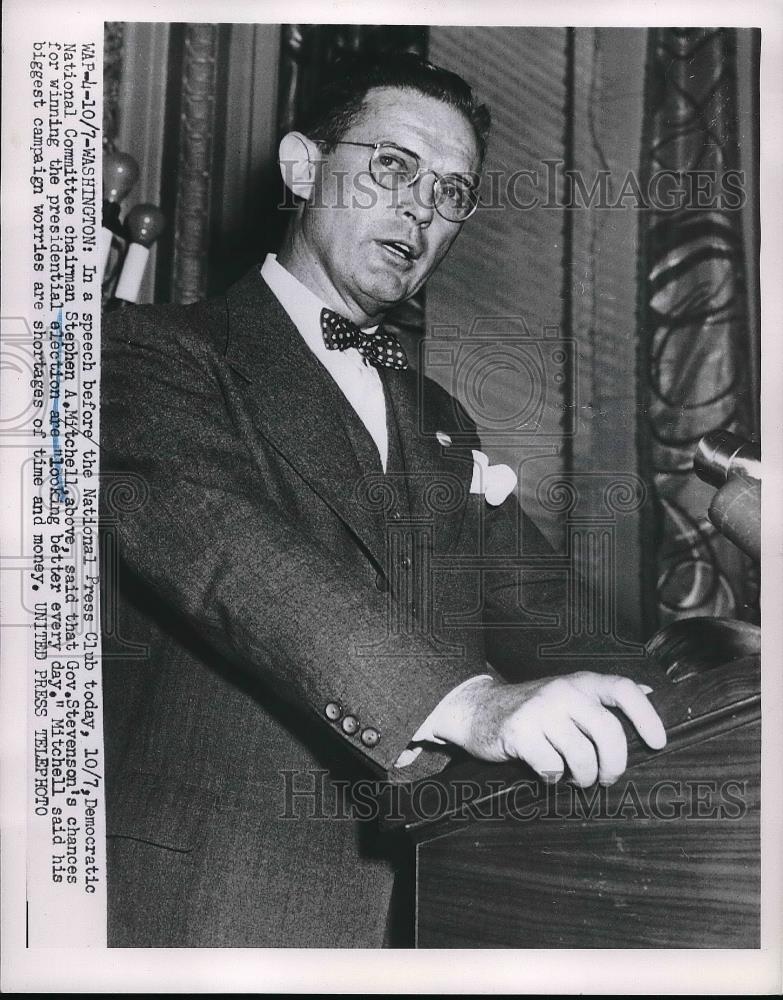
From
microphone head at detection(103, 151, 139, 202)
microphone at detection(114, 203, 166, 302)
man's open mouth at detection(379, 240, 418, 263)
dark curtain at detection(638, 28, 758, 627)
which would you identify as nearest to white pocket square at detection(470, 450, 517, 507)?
dark curtain at detection(638, 28, 758, 627)

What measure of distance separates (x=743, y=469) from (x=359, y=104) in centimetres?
96

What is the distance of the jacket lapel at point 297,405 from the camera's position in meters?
1.81

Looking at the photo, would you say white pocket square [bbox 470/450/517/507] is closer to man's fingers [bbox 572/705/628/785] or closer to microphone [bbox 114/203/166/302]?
man's fingers [bbox 572/705/628/785]

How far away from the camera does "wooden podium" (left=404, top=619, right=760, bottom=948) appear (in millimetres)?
1662

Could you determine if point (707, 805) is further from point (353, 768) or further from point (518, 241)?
point (518, 241)

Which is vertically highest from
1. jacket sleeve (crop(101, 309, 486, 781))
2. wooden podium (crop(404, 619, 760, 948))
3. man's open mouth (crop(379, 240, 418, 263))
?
man's open mouth (crop(379, 240, 418, 263))

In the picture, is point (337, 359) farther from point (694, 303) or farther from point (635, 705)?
point (635, 705)

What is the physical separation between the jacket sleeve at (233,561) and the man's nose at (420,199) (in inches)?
17.2

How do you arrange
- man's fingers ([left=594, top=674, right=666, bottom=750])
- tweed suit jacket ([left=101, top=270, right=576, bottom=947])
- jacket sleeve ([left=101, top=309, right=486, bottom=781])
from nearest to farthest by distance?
man's fingers ([left=594, top=674, right=666, bottom=750])
jacket sleeve ([left=101, top=309, right=486, bottom=781])
tweed suit jacket ([left=101, top=270, right=576, bottom=947])

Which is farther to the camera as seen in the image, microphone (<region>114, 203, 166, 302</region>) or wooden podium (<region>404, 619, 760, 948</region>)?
microphone (<region>114, 203, 166, 302</region>)

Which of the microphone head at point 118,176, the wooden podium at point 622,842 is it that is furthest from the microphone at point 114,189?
the wooden podium at point 622,842

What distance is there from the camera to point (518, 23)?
6.48 feet

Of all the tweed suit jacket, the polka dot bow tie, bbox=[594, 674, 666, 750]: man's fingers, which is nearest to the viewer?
bbox=[594, 674, 666, 750]: man's fingers

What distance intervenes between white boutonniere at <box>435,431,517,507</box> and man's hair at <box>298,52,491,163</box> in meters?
0.52
